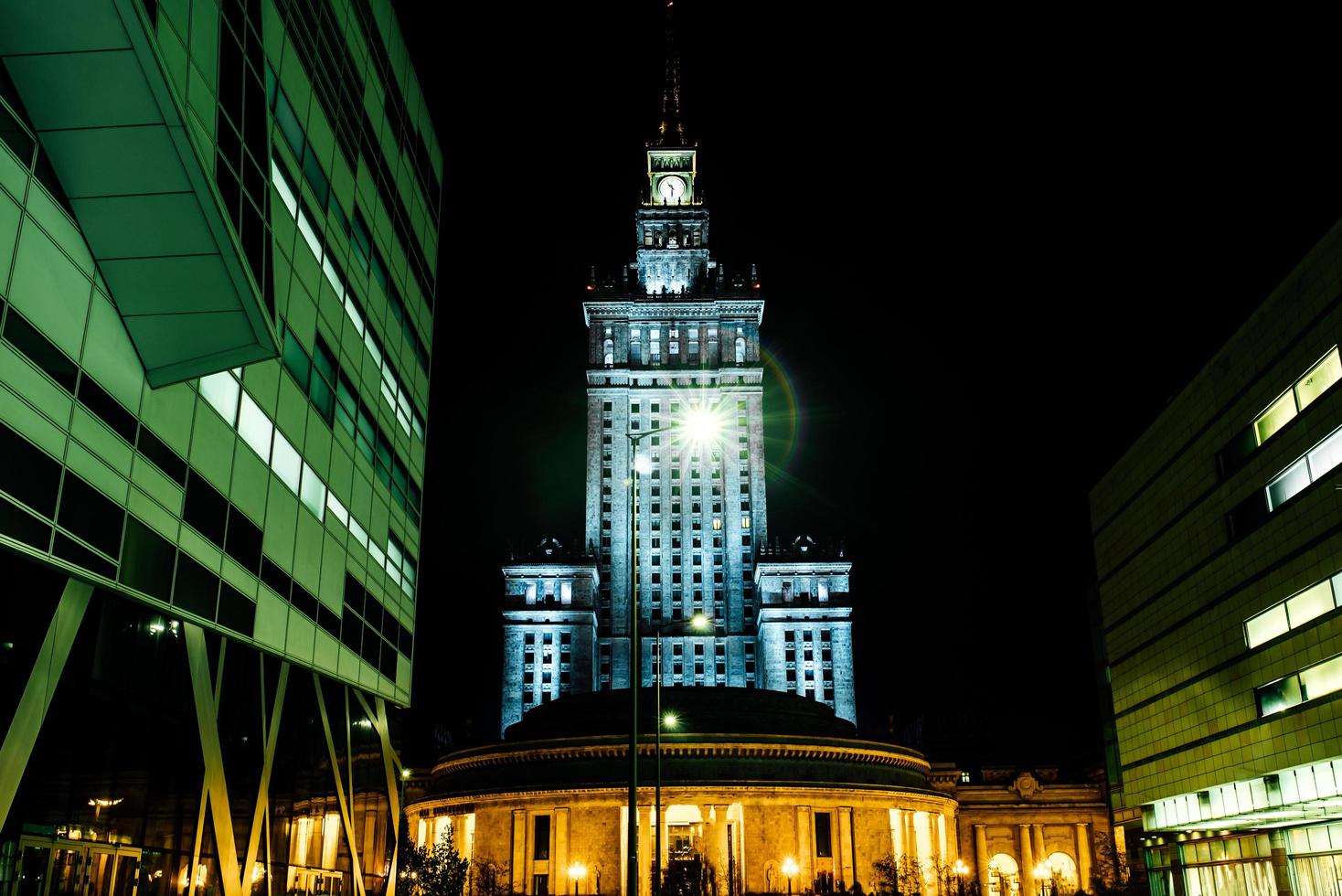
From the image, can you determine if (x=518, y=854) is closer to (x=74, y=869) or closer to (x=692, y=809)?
(x=692, y=809)

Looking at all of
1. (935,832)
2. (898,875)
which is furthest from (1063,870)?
(898,875)

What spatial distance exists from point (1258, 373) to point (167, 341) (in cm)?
3976

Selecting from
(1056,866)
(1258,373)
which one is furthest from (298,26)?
(1056,866)

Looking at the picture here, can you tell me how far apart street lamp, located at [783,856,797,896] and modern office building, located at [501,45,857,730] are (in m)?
56.4

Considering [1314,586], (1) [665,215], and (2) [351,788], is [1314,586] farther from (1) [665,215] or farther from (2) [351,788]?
(1) [665,215]

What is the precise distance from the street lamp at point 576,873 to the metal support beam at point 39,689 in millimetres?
→ 64200

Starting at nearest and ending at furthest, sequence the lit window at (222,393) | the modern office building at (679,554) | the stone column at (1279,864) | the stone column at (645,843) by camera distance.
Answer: the lit window at (222,393), the stone column at (1279,864), the stone column at (645,843), the modern office building at (679,554)

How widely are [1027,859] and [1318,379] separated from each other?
8600 centimetres

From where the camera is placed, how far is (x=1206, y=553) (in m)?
49.6

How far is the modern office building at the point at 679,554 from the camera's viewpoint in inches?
5655

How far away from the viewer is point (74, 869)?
23719 millimetres

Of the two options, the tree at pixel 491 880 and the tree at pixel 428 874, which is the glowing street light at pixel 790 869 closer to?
the tree at pixel 491 880

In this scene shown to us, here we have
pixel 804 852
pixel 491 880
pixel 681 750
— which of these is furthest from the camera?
pixel 681 750

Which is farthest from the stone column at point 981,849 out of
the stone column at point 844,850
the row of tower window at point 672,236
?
the row of tower window at point 672,236
